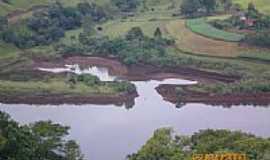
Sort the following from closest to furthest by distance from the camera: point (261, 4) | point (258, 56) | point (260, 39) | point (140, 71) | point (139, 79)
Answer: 1. point (139, 79)
2. point (140, 71)
3. point (258, 56)
4. point (260, 39)
5. point (261, 4)

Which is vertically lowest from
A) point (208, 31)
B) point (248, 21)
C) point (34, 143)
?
point (34, 143)

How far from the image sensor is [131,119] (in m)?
51.4

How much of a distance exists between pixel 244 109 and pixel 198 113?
3.78 metres

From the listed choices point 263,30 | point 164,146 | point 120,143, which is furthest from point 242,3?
point 164,146

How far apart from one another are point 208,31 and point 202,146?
38.0m

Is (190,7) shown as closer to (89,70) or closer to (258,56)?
(258,56)

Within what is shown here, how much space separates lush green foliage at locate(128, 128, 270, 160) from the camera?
33.3m

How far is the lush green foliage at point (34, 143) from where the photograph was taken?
3297cm

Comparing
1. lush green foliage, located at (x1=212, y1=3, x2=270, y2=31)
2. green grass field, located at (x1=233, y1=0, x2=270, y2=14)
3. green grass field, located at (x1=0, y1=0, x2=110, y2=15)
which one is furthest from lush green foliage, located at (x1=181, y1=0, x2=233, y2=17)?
green grass field, located at (x1=0, y1=0, x2=110, y2=15)

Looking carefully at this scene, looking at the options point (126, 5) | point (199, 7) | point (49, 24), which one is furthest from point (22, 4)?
point (199, 7)

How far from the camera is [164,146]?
3469cm

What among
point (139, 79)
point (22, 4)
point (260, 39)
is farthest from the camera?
point (22, 4)

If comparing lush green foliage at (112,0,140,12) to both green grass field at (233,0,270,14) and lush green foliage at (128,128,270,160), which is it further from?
lush green foliage at (128,128,270,160)

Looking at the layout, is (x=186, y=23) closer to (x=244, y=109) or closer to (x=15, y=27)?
(x=15, y=27)
